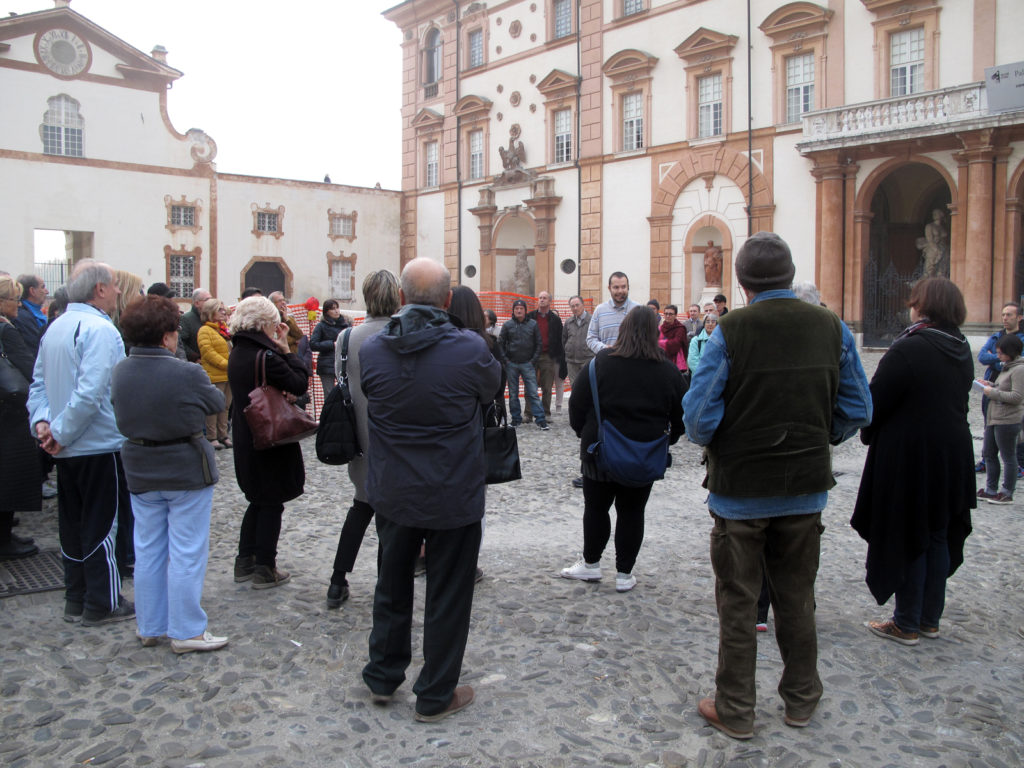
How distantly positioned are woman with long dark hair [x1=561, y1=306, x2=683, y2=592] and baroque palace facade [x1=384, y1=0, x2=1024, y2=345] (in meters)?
17.6

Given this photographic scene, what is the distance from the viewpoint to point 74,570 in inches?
193

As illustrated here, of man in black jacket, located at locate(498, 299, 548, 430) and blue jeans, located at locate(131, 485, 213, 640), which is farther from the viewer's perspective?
man in black jacket, located at locate(498, 299, 548, 430)

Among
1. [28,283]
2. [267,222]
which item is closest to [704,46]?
[267,222]

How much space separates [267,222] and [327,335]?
21.1 meters

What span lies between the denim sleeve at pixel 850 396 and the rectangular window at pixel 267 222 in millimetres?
29358

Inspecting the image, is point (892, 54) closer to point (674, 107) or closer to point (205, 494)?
point (674, 107)

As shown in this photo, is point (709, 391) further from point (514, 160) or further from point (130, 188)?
point (130, 188)

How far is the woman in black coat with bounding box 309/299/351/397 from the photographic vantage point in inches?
443

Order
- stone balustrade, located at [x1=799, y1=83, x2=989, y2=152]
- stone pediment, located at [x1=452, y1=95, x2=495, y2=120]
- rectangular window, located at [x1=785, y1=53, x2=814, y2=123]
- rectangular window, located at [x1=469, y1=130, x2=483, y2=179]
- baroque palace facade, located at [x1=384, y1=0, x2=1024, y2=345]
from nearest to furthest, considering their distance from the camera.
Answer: stone balustrade, located at [x1=799, y1=83, x2=989, y2=152] < baroque palace facade, located at [x1=384, y1=0, x2=1024, y2=345] < rectangular window, located at [x1=785, y1=53, x2=814, y2=123] < stone pediment, located at [x1=452, y1=95, x2=495, y2=120] < rectangular window, located at [x1=469, y1=130, x2=483, y2=179]

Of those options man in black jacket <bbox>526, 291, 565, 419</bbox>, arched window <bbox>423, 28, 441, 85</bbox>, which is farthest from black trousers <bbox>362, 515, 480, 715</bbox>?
arched window <bbox>423, 28, 441, 85</bbox>

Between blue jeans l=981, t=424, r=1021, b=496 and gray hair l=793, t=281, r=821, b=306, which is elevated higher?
gray hair l=793, t=281, r=821, b=306

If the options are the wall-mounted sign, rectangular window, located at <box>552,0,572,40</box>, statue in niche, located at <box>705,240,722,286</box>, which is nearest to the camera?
the wall-mounted sign

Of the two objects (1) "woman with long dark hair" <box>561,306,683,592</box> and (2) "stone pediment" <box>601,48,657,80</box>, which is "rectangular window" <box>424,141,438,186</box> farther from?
(1) "woman with long dark hair" <box>561,306,683,592</box>

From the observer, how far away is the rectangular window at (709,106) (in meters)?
24.5
